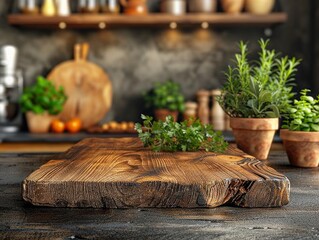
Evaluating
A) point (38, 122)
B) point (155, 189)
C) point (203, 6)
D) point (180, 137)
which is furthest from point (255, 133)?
point (38, 122)

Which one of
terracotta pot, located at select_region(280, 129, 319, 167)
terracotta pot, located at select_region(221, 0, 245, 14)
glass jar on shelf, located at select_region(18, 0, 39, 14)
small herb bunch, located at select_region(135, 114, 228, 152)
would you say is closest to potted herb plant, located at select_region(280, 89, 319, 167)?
terracotta pot, located at select_region(280, 129, 319, 167)

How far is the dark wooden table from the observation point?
0.73 metres

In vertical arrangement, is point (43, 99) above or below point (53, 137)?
above

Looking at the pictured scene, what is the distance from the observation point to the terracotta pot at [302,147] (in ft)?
4.29

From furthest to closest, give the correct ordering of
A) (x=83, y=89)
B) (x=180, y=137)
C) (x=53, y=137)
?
(x=83, y=89) < (x=53, y=137) < (x=180, y=137)

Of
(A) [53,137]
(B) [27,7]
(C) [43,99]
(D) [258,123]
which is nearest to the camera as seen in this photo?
(D) [258,123]

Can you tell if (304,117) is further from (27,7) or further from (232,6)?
(27,7)

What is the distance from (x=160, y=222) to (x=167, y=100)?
8.69ft

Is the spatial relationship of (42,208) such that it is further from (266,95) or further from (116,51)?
(116,51)

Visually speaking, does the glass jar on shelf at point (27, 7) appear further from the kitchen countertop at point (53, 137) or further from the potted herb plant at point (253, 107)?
the potted herb plant at point (253, 107)

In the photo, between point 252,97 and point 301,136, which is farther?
point 252,97

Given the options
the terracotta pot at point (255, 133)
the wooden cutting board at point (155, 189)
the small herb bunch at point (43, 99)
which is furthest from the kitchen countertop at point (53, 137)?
the wooden cutting board at point (155, 189)

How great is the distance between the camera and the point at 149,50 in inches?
146

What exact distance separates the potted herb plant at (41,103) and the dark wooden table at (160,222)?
97.6 inches
